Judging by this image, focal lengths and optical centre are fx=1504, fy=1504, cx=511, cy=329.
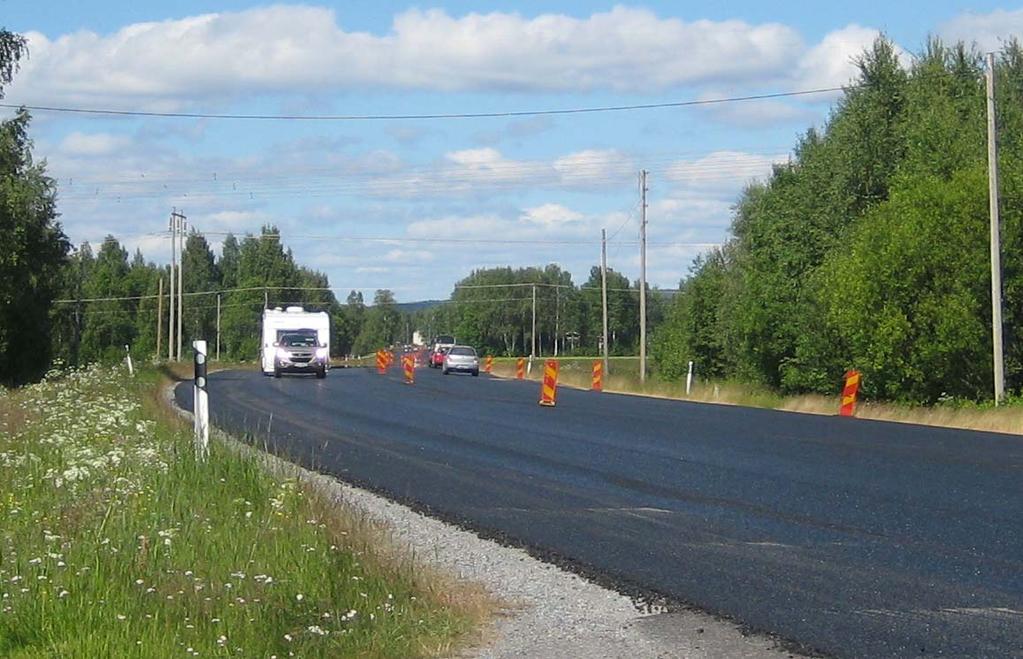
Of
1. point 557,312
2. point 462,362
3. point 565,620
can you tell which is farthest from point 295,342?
point 557,312

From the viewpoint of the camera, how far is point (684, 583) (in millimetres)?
10555

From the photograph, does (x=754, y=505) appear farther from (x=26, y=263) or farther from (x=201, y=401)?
(x=26, y=263)

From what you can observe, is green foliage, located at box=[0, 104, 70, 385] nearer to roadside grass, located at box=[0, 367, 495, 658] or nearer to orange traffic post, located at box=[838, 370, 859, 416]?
orange traffic post, located at box=[838, 370, 859, 416]

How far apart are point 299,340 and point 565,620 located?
58173 mm

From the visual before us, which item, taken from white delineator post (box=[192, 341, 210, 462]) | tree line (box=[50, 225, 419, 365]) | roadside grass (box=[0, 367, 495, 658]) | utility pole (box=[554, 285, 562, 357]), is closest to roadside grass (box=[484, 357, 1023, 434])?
white delineator post (box=[192, 341, 210, 462])

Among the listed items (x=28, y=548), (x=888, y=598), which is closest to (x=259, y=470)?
(x=28, y=548)

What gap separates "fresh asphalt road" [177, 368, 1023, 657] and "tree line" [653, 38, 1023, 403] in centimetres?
654

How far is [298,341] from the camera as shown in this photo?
6644 cm

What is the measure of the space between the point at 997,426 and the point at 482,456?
12.0m

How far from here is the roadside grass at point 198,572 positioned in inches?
304

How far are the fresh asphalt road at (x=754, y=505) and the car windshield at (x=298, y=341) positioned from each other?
111ft

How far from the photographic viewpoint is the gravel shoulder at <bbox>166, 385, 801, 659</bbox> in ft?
27.0

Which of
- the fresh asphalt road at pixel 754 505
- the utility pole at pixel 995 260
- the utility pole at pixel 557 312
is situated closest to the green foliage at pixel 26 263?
the fresh asphalt road at pixel 754 505

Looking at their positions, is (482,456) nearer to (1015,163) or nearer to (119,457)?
(119,457)
